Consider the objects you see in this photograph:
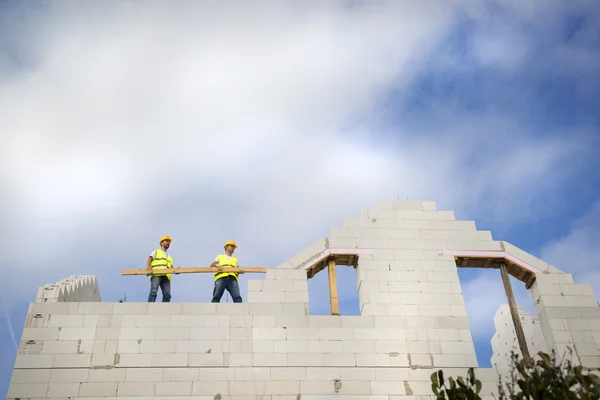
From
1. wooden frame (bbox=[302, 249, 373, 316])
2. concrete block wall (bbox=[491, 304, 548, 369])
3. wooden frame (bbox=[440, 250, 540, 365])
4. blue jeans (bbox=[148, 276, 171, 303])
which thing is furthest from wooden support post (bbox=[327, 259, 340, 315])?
concrete block wall (bbox=[491, 304, 548, 369])

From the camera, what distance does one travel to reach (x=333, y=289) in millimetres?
15133

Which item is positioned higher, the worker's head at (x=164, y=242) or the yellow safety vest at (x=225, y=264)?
the worker's head at (x=164, y=242)

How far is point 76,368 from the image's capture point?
13312 millimetres

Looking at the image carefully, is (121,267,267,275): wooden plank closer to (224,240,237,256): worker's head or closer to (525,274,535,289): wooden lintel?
(224,240,237,256): worker's head

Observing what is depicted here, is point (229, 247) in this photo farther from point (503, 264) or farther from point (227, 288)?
point (503, 264)

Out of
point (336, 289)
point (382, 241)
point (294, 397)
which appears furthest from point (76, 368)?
point (382, 241)

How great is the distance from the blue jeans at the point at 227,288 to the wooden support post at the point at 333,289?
7.06 ft

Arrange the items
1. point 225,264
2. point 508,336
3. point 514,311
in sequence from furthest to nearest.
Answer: point 508,336, point 225,264, point 514,311

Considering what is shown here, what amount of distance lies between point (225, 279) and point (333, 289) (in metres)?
2.57

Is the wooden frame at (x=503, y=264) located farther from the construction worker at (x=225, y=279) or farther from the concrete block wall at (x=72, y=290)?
the concrete block wall at (x=72, y=290)

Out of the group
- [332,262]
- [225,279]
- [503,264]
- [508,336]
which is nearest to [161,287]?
[225,279]

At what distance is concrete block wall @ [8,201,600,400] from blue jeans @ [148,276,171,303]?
1.12 meters

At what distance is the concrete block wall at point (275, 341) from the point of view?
13227mm

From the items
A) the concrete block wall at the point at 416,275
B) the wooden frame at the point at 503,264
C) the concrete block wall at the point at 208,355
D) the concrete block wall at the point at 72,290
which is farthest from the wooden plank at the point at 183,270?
the wooden frame at the point at 503,264
